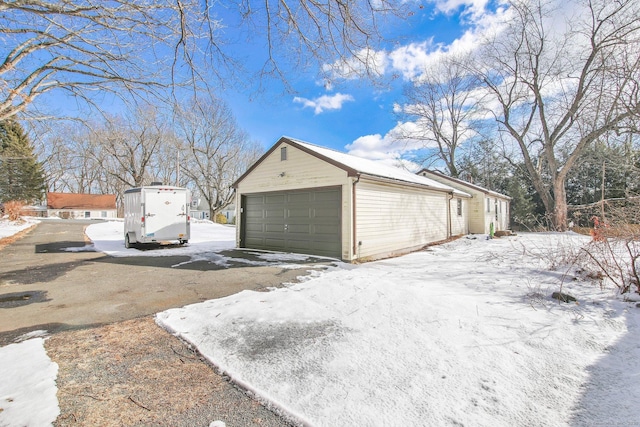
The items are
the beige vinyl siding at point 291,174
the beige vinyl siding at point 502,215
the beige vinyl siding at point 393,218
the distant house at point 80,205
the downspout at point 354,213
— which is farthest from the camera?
the distant house at point 80,205

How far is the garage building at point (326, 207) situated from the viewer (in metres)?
8.77

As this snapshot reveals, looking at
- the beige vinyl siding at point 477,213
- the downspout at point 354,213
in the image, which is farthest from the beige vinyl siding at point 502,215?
the downspout at point 354,213

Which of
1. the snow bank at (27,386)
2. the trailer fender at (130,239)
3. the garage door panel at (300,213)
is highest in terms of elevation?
the garage door panel at (300,213)

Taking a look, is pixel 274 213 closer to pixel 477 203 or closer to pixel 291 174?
pixel 291 174

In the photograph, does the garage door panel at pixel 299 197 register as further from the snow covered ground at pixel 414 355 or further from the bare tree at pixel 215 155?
the bare tree at pixel 215 155

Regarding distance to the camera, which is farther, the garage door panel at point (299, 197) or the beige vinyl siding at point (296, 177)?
the garage door panel at point (299, 197)

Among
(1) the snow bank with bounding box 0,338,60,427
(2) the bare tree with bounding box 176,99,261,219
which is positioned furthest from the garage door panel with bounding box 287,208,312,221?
(2) the bare tree with bounding box 176,99,261,219

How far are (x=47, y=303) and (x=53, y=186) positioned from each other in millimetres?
59082

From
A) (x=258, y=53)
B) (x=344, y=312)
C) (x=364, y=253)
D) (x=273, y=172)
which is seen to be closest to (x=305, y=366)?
(x=344, y=312)

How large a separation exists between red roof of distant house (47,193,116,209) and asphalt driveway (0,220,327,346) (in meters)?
45.3

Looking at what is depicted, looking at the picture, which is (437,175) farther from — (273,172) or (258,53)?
(258,53)

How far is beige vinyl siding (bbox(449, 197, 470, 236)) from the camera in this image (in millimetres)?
15945

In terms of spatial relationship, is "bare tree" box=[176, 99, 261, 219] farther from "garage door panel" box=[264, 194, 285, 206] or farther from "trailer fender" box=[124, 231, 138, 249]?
"garage door panel" box=[264, 194, 285, 206]

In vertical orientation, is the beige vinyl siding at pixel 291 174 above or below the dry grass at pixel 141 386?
above
